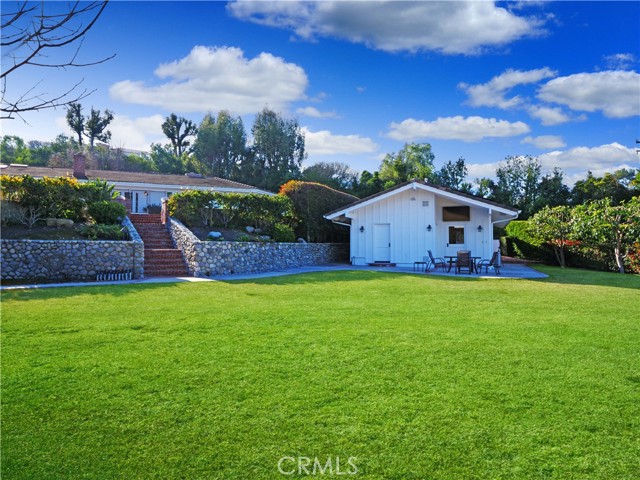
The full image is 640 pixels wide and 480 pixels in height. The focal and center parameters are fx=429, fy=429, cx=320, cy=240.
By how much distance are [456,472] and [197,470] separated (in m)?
1.91

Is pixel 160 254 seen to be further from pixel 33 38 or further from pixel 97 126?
pixel 97 126

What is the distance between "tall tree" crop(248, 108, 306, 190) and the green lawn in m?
46.1

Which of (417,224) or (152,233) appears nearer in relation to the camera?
(152,233)

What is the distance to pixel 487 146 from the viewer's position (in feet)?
119

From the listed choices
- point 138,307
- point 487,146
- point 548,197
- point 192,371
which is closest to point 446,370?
point 192,371

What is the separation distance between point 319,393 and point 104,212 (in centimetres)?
1785

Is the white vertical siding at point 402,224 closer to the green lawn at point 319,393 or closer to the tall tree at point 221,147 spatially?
the green lawn at point 319,393

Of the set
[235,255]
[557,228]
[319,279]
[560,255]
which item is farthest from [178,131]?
[319,279]

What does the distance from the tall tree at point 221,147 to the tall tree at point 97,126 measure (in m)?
16.8

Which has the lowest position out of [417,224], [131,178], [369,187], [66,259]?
[66,259]

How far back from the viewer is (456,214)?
23422 millimetres

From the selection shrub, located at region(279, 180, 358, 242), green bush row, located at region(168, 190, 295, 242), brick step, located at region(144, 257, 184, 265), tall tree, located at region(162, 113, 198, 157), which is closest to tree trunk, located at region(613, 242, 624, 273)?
shrub, located at region(279, 180, 358, 242)

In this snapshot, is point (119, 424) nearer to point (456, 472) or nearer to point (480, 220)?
point (456, 472)

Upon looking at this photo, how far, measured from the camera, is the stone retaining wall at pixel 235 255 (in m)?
17.2
